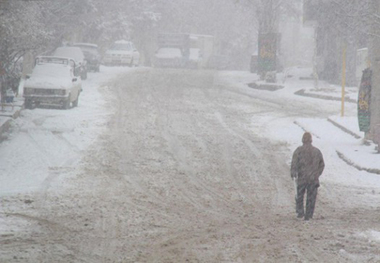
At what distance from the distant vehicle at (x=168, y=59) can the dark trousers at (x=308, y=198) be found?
1807 inches

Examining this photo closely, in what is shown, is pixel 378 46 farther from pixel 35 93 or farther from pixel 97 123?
pixel 35 93

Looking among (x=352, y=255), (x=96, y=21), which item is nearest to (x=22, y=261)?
(x=352, y=255)

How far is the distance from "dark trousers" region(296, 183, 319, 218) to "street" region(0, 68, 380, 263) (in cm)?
21

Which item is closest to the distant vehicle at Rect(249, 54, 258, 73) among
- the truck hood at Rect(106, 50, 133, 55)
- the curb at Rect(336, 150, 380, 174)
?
the truck hood at Rect(106, 50, 133, 55)

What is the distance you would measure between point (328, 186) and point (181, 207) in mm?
3820

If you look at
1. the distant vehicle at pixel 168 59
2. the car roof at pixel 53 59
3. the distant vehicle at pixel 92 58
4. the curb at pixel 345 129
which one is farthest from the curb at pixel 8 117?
the distant vehicle at pixel 168 59

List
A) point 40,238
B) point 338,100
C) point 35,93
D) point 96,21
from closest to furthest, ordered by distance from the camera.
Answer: point 40,238 → point 35,93 → point 338,100 → point 96,21

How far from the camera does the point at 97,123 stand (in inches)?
890

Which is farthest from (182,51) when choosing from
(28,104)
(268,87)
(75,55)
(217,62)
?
(28,104)

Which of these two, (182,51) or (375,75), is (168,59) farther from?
(375,75)

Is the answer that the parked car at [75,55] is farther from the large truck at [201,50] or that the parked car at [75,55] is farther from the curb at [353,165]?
the large truck at [201,50]

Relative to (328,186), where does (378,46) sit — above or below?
above

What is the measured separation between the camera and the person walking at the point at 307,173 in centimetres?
1156

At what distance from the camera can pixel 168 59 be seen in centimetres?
5738
